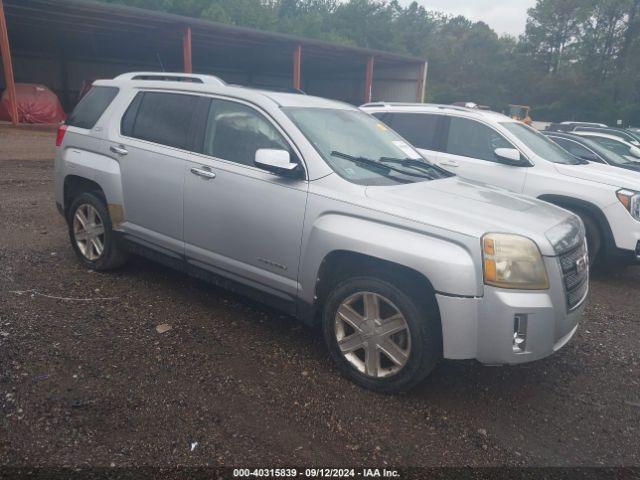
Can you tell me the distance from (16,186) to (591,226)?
9.32 metres

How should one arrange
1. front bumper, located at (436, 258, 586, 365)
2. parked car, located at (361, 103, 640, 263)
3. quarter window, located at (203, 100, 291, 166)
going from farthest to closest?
parked car, located at (361, 103, 640, 263), quarter window, located at (203, 100, 291, 166), front bumper, located at (436, 258, 586, 365)

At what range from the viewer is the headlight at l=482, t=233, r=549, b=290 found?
3014mm

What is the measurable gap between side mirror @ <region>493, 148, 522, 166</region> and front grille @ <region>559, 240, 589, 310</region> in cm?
295

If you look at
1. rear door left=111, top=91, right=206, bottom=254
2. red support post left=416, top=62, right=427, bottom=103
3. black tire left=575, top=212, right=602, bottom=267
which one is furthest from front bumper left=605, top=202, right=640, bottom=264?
red support post left=416, top=62, right=427, bottom=103

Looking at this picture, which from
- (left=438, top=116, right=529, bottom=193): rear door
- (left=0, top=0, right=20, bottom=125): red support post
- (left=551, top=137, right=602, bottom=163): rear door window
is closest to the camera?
(left=438, top=116, right=529, bottom=193): rear door

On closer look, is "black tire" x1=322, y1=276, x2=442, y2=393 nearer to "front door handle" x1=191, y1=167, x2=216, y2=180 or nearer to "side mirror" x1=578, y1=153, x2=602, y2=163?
"front door handle" x1=191, y1=167, x2=216, y2=180

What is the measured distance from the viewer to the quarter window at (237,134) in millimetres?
3934

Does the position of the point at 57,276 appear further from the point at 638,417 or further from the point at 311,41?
the point at 311,41

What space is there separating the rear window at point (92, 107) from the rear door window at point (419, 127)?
3.79 metres

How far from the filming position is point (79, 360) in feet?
11.8

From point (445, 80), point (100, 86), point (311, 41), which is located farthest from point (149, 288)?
point (445, 80)

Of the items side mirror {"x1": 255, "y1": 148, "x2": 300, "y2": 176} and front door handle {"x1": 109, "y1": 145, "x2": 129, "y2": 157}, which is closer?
side mirror {"x1": 255, "y1": 148, "x2": 300, "y2": 176}

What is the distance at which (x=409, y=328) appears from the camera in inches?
125

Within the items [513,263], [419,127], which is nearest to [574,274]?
[513,263]
